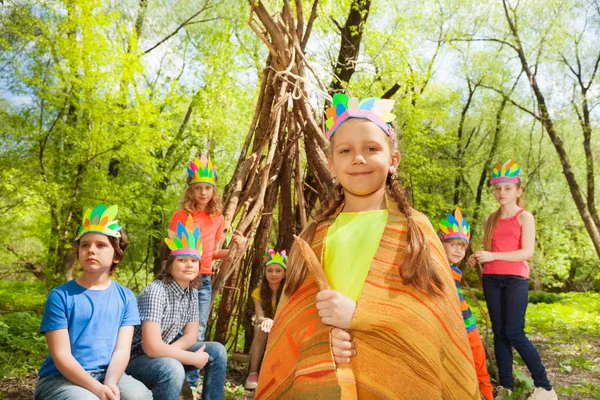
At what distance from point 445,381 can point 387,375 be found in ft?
0.60

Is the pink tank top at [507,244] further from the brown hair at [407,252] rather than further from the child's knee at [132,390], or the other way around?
the child's knee at [132,390]

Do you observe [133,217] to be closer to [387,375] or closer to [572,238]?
[387,375]

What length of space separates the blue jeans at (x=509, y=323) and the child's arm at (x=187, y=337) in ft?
7.04

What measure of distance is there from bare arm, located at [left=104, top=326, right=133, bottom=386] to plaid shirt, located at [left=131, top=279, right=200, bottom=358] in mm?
216

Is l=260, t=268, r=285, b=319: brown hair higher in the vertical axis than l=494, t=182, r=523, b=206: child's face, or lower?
lower

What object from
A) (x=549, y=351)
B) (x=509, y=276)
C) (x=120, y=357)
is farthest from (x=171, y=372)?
(x=549, y=351)

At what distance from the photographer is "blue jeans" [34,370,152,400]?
198cm

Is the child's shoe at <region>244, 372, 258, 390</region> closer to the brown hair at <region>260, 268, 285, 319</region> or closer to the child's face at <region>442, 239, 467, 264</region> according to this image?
the brown hair at <region>260, 268, 285, 319</region>

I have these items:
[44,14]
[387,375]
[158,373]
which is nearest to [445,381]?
[387,375]

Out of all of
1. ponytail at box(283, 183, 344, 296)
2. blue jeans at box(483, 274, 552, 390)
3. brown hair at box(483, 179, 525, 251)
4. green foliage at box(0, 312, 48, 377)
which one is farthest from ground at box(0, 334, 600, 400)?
ponytail at box(283, 183, 344, 296)

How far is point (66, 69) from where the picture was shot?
23.8 ft

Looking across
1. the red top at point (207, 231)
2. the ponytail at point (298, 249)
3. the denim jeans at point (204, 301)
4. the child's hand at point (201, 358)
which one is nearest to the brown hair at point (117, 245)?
the child's hand at point (201, 358)

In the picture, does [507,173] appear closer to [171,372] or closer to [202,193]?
[202,193]

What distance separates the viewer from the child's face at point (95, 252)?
225 cm
